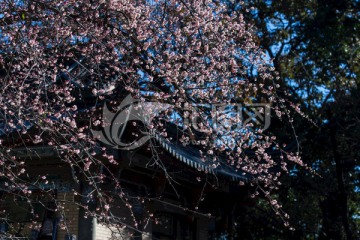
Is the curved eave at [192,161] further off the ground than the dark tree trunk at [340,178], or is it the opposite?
the dark tree trunk at [340,178]

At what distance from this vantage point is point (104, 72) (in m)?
8.80

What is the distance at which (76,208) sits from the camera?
9797mm

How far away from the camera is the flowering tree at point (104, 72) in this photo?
6844 millimetres

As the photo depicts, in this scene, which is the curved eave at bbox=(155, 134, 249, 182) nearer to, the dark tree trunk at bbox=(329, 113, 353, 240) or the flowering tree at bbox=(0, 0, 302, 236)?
the flowering tree at bbox=(0, 0, 302, 236)

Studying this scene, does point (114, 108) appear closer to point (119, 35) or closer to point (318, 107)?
point (119, 35)

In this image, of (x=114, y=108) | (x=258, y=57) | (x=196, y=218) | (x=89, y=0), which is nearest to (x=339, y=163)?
(x=196, y=218)

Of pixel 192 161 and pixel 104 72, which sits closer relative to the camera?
pixel 104 72
